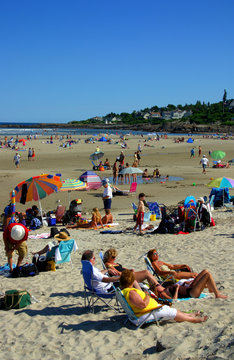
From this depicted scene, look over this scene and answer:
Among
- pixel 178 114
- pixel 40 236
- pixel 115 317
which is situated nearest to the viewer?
pixel 115 317

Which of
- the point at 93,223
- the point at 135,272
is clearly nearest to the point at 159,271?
the point at 135,272

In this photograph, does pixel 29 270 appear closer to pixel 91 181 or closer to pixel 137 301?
pixel 137 301

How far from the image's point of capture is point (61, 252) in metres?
7.66

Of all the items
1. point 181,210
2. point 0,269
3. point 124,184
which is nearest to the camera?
point 0,269

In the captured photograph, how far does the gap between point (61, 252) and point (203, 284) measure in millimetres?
3054

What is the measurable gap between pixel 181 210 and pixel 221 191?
4.21m

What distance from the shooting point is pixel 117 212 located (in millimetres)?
14320

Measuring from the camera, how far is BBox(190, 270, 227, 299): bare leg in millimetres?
5574

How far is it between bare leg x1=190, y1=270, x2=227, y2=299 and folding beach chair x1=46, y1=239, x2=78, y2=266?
2812mm

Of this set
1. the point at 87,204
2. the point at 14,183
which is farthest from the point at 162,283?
the point at 14,183

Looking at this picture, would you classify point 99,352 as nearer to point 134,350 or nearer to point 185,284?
point 134,350

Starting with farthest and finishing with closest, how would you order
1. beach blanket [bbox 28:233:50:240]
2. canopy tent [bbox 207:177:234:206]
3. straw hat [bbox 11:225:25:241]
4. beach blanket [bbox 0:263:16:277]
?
canopy tent [bbox 207:177:234:206], beach blanket [bbox 28:233:50:240], beach blanket [bbox 0:263:16:277], straw hat [bbox 11:225:25:241]

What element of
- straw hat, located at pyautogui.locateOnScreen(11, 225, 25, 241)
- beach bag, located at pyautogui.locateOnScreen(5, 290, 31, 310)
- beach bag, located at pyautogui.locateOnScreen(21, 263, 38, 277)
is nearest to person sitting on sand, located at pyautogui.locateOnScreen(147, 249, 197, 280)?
beach bag, located at pyautogui.locateOnScreen(5, 290, 31, 310)

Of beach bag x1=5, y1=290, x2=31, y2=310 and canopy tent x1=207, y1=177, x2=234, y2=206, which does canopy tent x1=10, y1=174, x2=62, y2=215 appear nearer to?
canopy tent x1=207, y1=177, x2=234, y2=206
